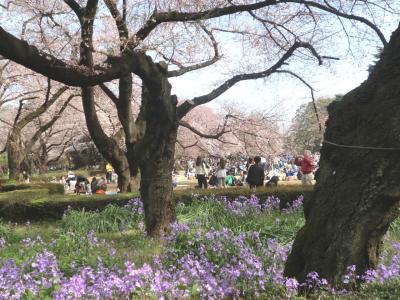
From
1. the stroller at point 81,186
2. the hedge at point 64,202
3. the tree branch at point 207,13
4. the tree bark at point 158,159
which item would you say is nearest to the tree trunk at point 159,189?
the tree bark at point 158,159

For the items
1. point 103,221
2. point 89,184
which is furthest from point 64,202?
point 89,184

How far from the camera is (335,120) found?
3.95m

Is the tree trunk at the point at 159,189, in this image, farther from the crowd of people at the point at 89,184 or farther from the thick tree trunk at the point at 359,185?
the crowd of people at the point at 89,184

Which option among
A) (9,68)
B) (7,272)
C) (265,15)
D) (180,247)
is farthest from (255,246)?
(9,68)

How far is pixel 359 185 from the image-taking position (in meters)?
3.51

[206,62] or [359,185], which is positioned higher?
[206,62]

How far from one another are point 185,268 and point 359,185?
5.00 feet

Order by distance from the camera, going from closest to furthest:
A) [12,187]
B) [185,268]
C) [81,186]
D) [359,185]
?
[359,185] → [185,268] → [12,187] → [81,186]

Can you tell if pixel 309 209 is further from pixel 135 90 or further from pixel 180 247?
pixel 135 90

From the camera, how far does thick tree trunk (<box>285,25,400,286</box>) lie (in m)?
3.43

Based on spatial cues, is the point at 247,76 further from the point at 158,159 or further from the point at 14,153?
the point at 14,153

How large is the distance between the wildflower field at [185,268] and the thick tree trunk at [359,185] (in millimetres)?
171

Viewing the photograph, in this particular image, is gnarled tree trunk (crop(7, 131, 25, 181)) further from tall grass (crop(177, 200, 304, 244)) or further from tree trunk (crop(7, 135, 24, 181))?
tall grass (crop(177, 200, 304, 244))

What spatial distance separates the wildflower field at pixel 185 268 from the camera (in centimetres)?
343
